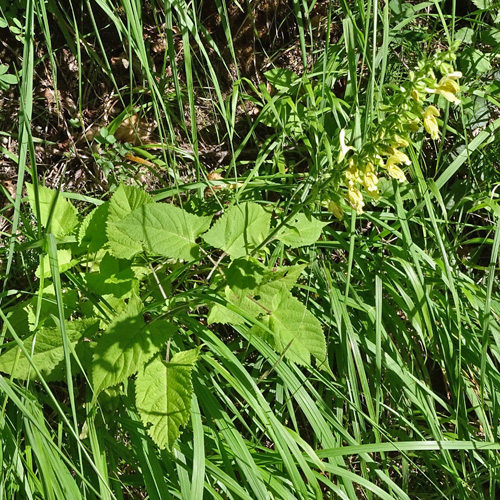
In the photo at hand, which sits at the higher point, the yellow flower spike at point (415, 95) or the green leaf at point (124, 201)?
the yellow flower spike at point (415, 95)

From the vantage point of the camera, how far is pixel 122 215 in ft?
5.21

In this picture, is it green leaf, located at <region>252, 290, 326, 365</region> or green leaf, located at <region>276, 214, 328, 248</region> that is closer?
green leaf, located at <region>252, 290, 326, 365</region>

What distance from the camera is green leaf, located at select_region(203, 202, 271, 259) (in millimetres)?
1472

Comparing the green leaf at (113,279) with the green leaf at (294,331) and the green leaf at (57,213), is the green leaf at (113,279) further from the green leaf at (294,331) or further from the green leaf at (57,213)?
the green leaf at (294,331)

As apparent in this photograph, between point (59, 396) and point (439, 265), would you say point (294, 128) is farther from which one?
point (59, 396)

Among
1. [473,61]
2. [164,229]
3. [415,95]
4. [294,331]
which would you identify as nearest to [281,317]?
[294,331]

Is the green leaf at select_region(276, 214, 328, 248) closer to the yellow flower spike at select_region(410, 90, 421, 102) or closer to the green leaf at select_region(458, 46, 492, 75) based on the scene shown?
the yellow flower spike at select_region(410, 90, 421, 102)

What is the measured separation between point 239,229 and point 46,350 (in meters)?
0.57

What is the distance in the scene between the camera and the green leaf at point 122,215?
1519mm

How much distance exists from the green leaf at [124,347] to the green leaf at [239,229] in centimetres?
24

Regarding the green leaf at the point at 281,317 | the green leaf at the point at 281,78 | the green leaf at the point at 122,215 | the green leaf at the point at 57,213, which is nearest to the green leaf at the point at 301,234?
the green leaf at the point at 281,317

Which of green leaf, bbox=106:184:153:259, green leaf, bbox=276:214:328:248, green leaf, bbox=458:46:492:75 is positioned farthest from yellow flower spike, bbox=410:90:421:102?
green leaf, bbox=458:46:492:75

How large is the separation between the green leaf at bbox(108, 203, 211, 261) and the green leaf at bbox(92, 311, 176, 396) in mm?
181

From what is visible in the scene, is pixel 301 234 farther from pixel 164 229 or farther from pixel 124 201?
pixel 124 201
